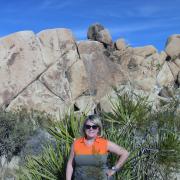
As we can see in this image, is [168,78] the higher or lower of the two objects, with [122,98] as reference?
higher

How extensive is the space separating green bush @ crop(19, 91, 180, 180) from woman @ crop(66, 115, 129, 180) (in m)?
1.20

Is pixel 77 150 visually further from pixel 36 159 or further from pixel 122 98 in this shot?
pixel 122 98

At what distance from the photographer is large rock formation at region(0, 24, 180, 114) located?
82.1ft

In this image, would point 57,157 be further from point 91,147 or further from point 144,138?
point 91,147

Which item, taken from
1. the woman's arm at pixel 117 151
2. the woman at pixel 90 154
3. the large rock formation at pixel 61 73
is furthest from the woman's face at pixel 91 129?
the large rock formation at pixel 61 73

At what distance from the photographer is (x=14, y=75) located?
993 inches

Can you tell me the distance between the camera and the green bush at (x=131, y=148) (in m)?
7.87

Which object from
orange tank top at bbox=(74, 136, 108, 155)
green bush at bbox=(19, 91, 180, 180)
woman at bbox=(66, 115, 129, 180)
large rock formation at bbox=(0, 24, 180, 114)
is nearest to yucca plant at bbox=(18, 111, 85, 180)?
green bush at bbox=(19, 91, 180, 180)

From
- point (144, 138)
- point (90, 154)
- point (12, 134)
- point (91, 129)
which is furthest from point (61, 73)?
point (90, 154)

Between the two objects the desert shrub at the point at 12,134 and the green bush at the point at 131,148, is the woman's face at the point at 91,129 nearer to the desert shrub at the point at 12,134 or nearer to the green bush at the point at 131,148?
the green bush at the point at 131,148

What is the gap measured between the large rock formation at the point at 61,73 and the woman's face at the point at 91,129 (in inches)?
647

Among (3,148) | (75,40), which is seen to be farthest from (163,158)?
(75,40)

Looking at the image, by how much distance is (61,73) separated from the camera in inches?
1035

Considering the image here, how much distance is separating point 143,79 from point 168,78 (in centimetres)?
286
